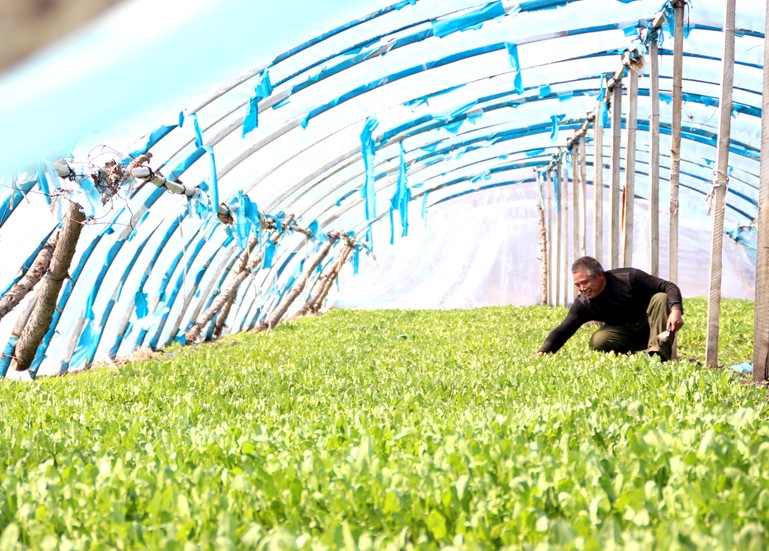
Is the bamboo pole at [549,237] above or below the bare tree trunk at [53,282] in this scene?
above

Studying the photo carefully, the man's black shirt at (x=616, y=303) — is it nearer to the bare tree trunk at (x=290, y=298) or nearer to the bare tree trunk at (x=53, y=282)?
the bare tree trunk at (x=53, y=282)

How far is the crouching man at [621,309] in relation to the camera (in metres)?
7.84

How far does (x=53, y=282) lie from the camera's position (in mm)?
7145

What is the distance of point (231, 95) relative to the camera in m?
11.2

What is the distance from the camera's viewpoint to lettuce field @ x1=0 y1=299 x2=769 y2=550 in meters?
2.50

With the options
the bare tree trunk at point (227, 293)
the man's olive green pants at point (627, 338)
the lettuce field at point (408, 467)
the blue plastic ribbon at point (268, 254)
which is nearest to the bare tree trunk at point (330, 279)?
the bare tree trunk at point (227, 293)

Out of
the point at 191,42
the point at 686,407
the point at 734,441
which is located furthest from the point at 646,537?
the point at 686,407

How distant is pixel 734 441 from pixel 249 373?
17.8ft

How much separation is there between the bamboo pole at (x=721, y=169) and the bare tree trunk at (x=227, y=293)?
36.0ft

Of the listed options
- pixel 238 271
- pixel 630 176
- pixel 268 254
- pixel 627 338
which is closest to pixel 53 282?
pixel 627 338

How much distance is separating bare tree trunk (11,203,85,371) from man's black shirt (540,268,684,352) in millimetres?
4553

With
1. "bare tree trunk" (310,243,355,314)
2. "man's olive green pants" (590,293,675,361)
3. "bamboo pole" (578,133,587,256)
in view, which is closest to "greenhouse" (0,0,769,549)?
"bamboo pole" (578,133,587,256)

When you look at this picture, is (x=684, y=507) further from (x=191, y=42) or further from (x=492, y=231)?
(x=492, y=231)

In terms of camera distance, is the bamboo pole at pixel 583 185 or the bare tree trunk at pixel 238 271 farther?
the bare tree trunk at pixel 238 271
